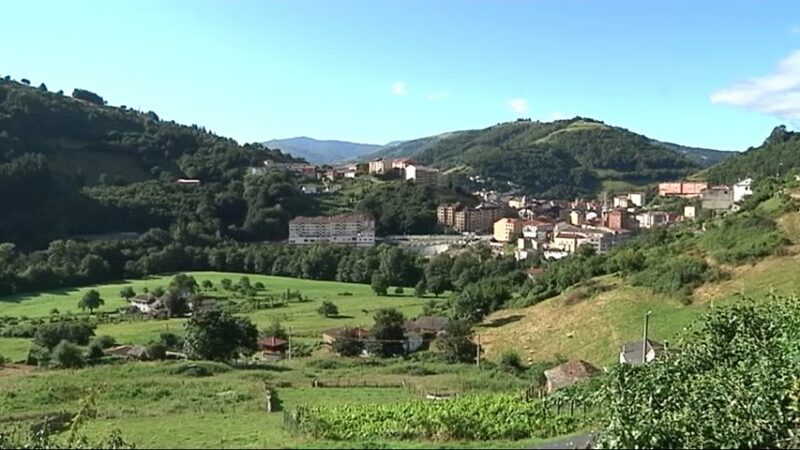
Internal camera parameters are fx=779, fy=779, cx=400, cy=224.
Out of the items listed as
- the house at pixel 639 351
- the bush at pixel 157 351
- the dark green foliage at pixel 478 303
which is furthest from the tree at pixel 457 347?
the bush at pixel 157 351

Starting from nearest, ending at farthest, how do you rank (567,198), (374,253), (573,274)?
(573,274) → (374,253) → (567,198)

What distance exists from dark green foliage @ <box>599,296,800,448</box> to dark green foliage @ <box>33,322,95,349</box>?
30453 mm

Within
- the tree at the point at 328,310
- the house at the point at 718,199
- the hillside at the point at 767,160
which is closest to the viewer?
the tree at the point at 328,310

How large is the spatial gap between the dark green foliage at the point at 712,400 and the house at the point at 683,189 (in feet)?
310

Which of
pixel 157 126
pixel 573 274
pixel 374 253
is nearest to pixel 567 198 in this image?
pixel 157 126

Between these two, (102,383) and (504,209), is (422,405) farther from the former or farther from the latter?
(504,209)

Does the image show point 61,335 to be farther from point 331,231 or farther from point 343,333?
point 331,231

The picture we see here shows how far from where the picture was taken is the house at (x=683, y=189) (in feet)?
356

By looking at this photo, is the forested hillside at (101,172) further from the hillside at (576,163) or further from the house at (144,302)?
the hillside at (576,163)

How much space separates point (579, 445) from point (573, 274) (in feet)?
116

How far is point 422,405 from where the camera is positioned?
19.9m

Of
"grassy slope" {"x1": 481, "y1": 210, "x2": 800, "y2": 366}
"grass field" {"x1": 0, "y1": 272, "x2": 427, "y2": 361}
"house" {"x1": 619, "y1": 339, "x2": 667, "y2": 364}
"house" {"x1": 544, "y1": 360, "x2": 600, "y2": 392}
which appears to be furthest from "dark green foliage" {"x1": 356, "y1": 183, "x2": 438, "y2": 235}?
"house" {"x1": 544, "y1": 360, "x2": 600, "y2": 392}

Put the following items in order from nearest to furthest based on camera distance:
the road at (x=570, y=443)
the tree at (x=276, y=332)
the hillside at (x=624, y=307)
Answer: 1. the road at (x=570, y=443)
2. the hillside at (x=624, y=307)
3. the tree at (x=276, y=332)

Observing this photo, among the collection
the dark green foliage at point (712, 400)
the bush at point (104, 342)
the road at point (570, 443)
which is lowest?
the bush at point (104, 342)
